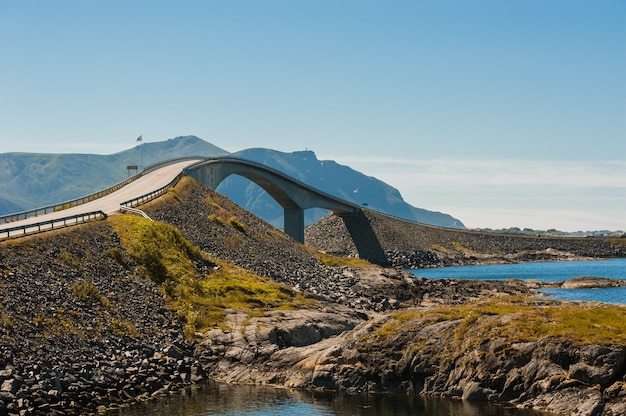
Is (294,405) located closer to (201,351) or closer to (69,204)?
(201,351)

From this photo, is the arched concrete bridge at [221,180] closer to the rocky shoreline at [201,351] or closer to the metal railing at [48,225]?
the metal railing at [48,225]

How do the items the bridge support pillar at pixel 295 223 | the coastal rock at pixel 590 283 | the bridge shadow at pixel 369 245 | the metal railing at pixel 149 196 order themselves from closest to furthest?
1. the metal railing at pixel 149 196
2. the coastal rock at pixel 590 283
3. the bridge support pillar at pixel 295 223
4. the bridge shadow at pixel 369 245

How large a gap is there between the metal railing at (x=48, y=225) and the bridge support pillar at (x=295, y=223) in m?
92.2

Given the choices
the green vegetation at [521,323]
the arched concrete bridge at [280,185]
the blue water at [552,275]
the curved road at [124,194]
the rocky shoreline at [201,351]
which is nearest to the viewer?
the rocky shoreline at [201,351]

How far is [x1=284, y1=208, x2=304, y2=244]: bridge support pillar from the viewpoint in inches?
7008

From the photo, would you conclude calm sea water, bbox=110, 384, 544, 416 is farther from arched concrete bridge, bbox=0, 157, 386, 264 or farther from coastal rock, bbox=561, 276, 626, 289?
coastal rock, bbox=561, 276, 626, 289

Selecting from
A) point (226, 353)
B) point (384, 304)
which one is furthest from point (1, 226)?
point (384, 304)

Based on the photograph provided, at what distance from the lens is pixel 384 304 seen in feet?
294

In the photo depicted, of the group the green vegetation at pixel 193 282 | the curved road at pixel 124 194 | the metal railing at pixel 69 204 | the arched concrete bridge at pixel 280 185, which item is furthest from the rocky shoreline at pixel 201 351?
the arched concrete bridge at pixel 280 185

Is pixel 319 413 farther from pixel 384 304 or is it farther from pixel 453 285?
pixel 453 285

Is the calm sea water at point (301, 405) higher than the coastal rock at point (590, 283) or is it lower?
lower

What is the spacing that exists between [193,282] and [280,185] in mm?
99962

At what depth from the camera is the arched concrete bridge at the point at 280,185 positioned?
15475 cm

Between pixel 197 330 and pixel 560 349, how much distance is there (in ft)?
92.6
